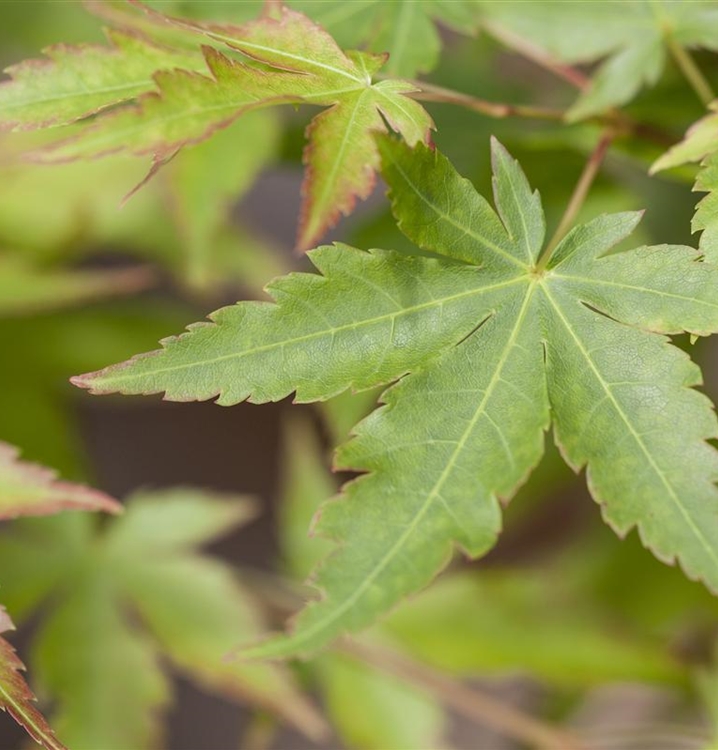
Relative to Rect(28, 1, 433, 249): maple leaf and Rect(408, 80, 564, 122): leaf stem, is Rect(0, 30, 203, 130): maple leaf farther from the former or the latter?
Rect(408, 80, 564, 122): leaf stem

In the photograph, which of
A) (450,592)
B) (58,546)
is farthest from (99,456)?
(450,592)

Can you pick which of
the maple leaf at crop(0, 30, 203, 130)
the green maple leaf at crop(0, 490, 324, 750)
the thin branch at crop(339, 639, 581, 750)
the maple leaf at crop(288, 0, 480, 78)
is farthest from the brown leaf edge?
the thin branch at crop(339, 639, 581, 750)

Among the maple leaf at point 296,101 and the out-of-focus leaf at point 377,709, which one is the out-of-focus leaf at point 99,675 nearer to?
the out-of-focus leaf at point 377,709

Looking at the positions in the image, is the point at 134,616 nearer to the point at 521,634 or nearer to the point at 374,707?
the point at 374,707

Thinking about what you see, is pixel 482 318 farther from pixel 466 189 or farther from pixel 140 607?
pixel 140 607

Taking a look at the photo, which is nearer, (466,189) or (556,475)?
(466,189)

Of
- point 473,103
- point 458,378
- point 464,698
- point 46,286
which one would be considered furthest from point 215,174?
point 464,698
